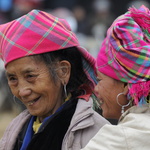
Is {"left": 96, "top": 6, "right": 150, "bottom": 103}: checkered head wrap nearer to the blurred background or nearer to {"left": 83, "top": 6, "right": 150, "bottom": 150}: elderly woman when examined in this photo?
{"left": 83, "top": 6, "right": 150, "bottom": 150}: elderly woman

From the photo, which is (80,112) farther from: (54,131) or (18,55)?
(18,55)

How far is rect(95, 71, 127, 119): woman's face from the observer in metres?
2.95

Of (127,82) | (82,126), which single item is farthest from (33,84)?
(127,82)

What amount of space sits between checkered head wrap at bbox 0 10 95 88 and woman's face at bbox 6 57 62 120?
0.07 metres

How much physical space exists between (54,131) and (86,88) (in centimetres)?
45

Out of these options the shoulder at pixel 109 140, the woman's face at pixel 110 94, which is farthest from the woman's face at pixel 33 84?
the shoulder at pixel 109 140

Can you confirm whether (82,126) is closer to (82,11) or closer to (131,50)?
(131,50)

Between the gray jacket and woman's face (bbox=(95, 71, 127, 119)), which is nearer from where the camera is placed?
woman's face (bbox=(95, 71, 127, 119))

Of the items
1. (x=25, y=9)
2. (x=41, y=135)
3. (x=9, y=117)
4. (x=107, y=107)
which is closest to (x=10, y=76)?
(x=41, y=135)

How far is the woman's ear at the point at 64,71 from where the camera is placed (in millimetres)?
3391

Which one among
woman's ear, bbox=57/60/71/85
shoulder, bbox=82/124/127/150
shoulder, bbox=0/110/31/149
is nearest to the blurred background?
shoulder, bbox=0/110/31/149

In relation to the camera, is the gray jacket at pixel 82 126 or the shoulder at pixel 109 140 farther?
the gray jacket at pixel 82 126

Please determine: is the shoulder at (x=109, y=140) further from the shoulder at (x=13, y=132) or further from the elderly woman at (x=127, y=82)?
the shoulder at (x=13, y=132)

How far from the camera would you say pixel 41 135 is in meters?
3.28
